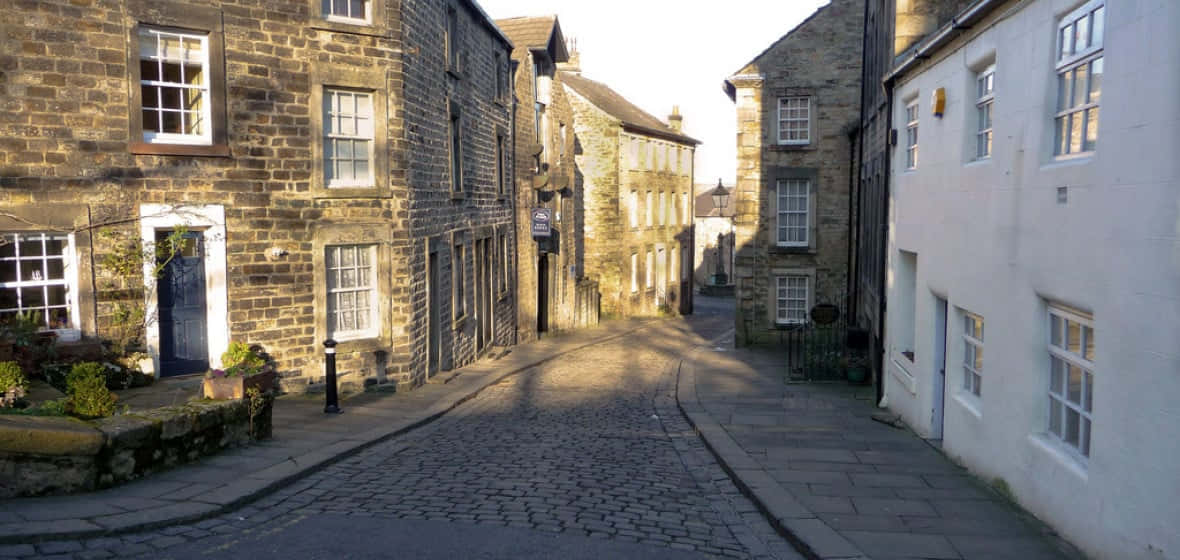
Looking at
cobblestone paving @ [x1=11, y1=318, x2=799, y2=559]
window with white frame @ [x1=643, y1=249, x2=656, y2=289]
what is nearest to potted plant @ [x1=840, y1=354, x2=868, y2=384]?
cobblestone paving @ [x1=11, y1=318, x2=799, y2=559]

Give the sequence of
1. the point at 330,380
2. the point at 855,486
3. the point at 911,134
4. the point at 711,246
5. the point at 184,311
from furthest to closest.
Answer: the point at 711,246 → the point at 911,134 → the point at 184,311 → the point at 330,380 → the point at 855,486

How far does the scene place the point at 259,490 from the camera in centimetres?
796

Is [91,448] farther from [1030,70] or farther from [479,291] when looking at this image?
[479,291]

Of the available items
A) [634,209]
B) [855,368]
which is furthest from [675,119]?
[855,368]

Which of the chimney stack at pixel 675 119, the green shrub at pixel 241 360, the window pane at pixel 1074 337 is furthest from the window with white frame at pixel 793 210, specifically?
the chimney stack at pixel 675 119

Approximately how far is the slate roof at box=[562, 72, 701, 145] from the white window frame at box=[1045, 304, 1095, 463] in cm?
3104

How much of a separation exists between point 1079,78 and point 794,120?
18.3 meters

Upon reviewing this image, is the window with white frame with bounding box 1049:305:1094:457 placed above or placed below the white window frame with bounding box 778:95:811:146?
below

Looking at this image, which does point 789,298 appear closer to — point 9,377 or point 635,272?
point 635,272

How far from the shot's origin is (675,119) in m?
48.3

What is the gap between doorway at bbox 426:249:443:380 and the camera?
15836 mm

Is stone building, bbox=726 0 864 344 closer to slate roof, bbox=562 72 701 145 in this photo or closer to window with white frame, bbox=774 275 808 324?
window with white frame, bbox=774 275 808 324

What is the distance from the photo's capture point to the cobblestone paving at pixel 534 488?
7.07 metres

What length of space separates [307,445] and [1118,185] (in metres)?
8.33
